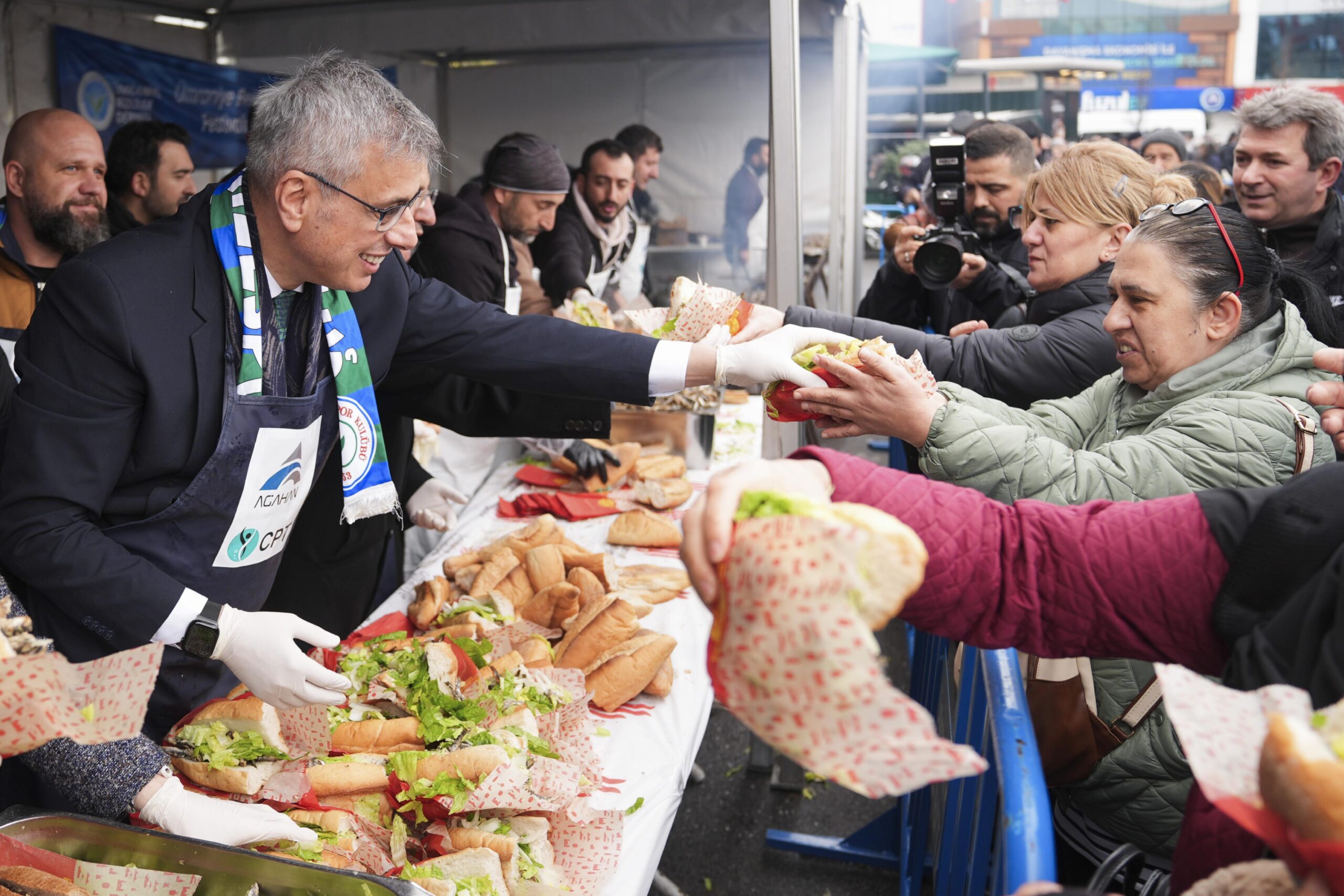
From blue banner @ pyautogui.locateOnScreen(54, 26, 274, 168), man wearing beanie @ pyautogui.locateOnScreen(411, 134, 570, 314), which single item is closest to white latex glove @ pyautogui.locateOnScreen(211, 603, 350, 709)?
man wearing beanie @ pyautogui.locateOnScreen(411, 134, 570, 314)

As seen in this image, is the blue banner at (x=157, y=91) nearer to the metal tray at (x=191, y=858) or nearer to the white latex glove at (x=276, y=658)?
the white latex glove at (x=276, y=658)

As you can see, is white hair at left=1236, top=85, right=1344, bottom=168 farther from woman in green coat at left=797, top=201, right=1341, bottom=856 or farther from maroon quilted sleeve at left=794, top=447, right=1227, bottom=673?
maroon quilted sleeve at left=794, top=447, right=1227, bottom=673

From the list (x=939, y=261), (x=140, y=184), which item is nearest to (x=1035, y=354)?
(x=939, y=261)

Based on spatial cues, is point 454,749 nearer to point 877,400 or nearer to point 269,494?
point 269,494

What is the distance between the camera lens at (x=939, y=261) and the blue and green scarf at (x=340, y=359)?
2.14 meters

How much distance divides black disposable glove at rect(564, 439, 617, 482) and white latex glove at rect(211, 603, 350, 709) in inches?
83.8

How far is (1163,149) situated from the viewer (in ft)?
22.0

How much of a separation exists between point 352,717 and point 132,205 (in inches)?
160

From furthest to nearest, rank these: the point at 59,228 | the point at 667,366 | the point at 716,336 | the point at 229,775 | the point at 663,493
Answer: the point at 59,228
the point at 663,493
the point at 716,336
the point at 667,366
the point at 229,775

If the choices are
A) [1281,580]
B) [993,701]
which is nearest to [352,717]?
[993,701]

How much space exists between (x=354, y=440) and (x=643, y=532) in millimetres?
1399

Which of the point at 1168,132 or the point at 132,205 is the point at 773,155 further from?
the point at 1168,132

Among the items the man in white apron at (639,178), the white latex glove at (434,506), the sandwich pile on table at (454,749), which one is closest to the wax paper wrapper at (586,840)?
the sandwich pile on table at (454,749)

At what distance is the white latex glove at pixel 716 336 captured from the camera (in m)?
2.59
